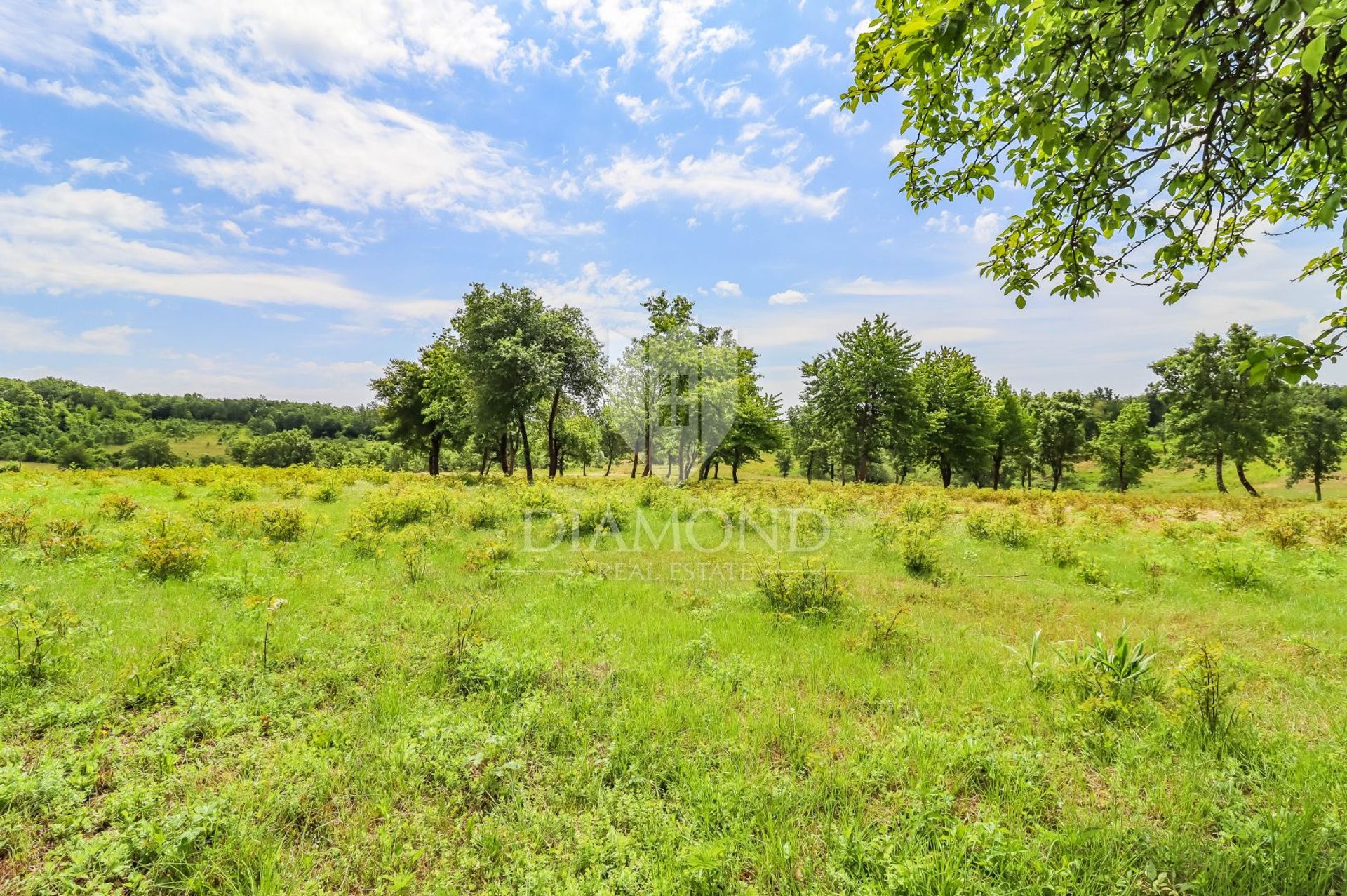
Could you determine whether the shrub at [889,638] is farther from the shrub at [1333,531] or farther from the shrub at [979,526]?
the shrub at [1333,531]

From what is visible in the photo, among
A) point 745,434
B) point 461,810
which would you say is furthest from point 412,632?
point 745,434

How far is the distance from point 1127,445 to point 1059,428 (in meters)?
7.04

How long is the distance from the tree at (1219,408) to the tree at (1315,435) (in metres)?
8.68

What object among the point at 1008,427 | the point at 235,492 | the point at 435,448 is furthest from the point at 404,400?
the point at 1008,427

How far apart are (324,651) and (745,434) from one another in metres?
32.7

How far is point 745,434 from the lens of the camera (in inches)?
1446

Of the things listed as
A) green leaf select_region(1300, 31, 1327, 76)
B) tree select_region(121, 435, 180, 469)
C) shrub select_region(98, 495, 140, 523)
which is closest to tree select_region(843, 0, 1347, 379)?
green leaf select_region(1300, 31, 1327, 76)

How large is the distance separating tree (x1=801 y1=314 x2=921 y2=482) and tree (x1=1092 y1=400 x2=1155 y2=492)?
24087mm

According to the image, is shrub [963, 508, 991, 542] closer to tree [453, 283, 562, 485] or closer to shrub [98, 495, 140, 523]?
tree [453, 283, 562, 485]

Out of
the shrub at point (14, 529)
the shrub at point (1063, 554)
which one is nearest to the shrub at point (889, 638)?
the shrub at point (1063, 554)

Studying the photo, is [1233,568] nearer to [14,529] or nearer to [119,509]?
[14,529]

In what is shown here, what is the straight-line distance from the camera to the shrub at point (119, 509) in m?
11.5

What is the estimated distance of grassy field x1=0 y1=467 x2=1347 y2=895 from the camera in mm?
3035

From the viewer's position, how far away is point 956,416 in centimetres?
3712
